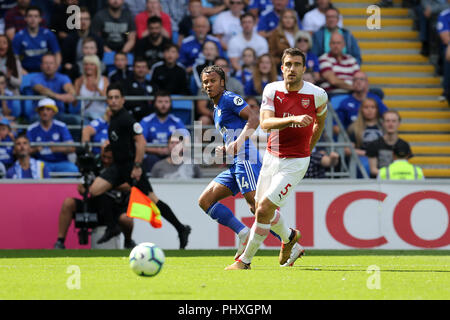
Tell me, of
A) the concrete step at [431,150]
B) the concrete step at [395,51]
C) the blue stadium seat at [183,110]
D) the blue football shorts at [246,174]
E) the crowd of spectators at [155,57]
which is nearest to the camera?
the blue football shorts at [246,174]

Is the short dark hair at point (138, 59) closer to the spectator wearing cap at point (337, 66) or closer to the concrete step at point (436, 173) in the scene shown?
the spectator wearing cap at point (337, 66)

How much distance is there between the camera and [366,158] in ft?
56.7

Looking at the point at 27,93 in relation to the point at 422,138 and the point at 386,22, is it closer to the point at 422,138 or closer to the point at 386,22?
the point at 422,138

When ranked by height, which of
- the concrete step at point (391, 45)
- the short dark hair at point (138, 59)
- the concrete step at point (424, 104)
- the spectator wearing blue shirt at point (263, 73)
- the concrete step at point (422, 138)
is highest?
the concrete step at point (391, 45)

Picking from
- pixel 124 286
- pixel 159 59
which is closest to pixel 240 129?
pixel 124 286

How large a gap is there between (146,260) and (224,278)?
78 centimetres

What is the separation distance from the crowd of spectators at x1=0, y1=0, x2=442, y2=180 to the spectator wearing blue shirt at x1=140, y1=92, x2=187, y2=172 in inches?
0.9

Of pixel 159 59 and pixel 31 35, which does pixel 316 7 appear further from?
pixel 31 35

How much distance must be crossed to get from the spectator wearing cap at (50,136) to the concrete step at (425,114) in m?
7.02

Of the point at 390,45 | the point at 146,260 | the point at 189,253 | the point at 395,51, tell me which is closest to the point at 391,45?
the point at 390,45

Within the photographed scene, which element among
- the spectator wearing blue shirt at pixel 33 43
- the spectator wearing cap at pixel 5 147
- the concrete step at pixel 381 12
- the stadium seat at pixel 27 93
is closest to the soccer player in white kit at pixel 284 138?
the spectator wearing cap at pixel 5 147

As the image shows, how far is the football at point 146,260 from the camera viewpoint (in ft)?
29.8

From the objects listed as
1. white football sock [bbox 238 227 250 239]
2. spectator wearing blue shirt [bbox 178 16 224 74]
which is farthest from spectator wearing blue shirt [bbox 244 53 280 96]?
white football sock [bbox 238 227 250 239]

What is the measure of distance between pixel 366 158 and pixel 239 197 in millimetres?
2774
